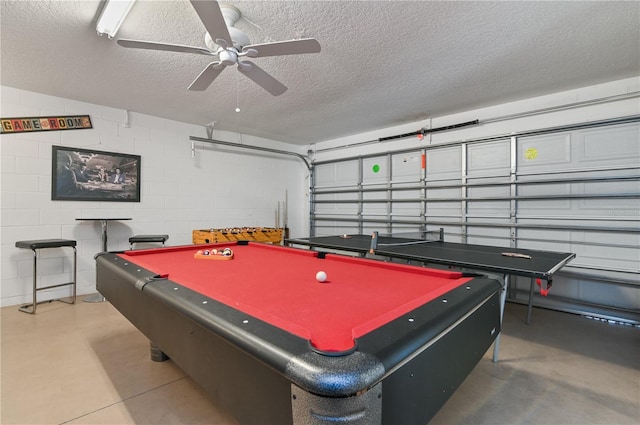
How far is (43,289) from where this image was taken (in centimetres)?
346

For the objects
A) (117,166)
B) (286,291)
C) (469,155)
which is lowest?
(286,291)

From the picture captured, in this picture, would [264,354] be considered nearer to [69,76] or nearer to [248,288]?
[248,288]

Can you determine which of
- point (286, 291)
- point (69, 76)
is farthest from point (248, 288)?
point (69, 76)

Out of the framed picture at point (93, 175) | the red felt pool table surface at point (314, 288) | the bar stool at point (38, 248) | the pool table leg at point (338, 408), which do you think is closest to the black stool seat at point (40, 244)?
the bar stool at point (38, 248)

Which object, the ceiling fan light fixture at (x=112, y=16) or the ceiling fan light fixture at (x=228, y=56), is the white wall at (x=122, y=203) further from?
the ceiling fan light fixture at (x=228, y=56)

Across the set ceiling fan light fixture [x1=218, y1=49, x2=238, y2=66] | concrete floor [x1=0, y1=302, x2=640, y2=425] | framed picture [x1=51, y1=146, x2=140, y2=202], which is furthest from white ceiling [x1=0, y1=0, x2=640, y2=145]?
concrete floor [x1=0, y1=302, x2=640, y2=425]

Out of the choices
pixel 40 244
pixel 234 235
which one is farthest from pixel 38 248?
pixel 234 235

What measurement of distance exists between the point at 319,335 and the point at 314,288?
0.60m

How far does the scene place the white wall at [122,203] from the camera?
3.52 metres

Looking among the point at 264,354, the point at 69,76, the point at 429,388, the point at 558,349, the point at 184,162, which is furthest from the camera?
the point at 184,162

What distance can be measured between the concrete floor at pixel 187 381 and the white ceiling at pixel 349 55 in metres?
2.62

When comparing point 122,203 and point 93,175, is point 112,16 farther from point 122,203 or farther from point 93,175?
point 122,203

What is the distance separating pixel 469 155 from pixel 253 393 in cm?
440

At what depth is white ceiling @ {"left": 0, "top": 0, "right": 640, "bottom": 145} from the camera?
85.1 inches
